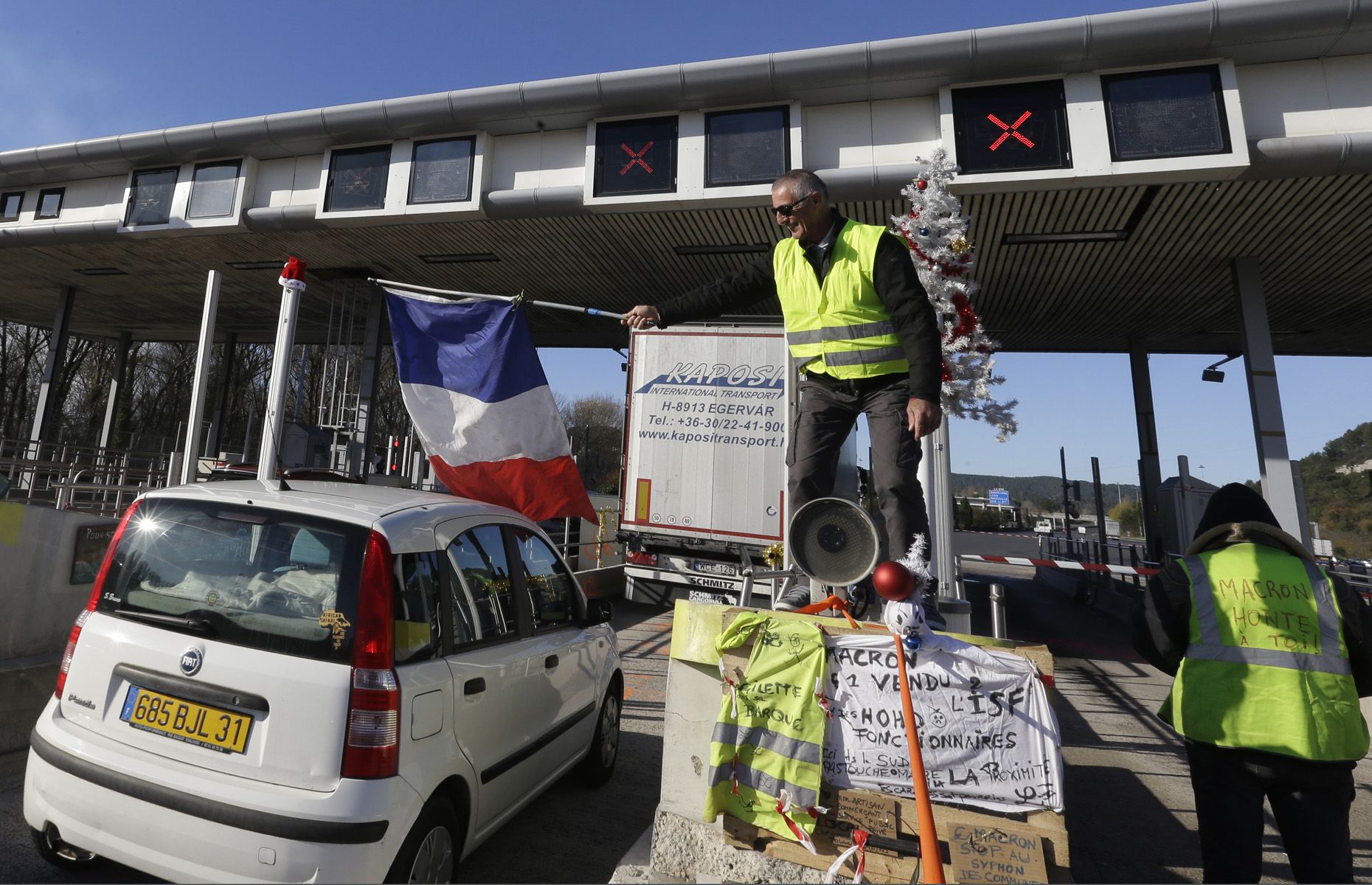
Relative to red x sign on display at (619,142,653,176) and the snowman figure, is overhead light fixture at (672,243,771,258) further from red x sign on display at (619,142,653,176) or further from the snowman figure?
the snowman figure

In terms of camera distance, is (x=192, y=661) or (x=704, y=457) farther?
(x=704, y=457)

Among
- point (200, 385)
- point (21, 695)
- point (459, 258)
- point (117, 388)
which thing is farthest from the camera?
point (117, 388)

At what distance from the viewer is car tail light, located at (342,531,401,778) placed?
7.09ft

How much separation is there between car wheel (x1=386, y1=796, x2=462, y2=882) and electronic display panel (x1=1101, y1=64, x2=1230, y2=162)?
9600mm

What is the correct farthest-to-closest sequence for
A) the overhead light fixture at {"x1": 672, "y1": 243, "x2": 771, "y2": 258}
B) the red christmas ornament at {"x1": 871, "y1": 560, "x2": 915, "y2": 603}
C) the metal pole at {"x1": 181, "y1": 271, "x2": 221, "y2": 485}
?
the overhead light fixture at {"x1": 672, "y1": 243, "x2": 771, "y2": 258}, the metal pole at {"x1": 181, "y1": 271, "x2": 221, "y2": 485}, the red christmas ornament at {"x1": 871, "y1": 560, "x2": 915, "y2": 603}

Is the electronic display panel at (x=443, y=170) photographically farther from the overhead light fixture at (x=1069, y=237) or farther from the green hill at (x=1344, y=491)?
the green hill at (x=1344, y=491)

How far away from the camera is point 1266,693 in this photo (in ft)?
7.41

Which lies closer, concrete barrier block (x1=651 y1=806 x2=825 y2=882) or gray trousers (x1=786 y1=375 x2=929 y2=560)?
concrete barrier block (x1=651 y1=806 x2=825 y2=882)

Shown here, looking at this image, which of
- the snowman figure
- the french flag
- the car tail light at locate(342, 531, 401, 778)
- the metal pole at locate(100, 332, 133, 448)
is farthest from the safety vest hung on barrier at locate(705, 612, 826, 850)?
the metal pole at locate(100, 332, 133, 448)

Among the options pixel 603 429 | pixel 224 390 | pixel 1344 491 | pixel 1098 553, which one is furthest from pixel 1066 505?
pixel 1344 491

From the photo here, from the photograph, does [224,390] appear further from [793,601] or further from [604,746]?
[793,601]

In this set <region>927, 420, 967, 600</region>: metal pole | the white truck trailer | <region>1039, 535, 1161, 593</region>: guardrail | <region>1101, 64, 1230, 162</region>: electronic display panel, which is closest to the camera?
<region>927, 420, 967, 600</region>: metal pole

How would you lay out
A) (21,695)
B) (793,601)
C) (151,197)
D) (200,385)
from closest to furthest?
(793,601), (21,695), (200,385), (151,197)

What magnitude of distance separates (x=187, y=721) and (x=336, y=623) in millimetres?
595
